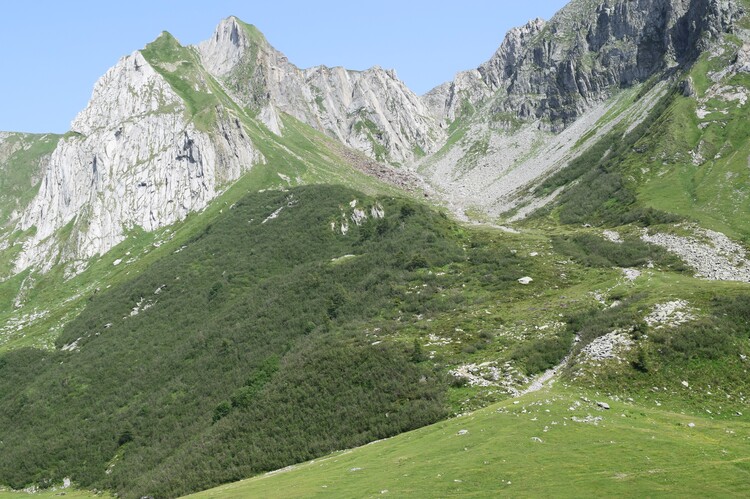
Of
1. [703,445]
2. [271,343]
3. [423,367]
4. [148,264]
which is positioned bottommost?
[703,445]

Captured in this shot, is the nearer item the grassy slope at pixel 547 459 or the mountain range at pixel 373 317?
the grassy slope at pixel 547 459

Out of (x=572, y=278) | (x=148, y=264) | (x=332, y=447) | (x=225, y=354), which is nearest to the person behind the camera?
(x=332, y=447)

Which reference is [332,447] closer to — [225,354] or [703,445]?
[703,445]

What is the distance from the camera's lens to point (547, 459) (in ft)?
107

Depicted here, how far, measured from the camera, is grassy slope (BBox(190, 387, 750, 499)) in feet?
91.9

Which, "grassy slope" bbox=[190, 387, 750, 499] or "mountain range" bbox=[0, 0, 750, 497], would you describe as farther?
"mountain range" bbox=[0, 0, 750, 497]

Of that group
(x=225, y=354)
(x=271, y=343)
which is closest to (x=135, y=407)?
(x=225, y=354)

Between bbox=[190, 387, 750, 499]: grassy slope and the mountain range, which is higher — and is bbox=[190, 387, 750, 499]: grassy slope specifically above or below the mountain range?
below

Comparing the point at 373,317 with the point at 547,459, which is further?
the point at 373,317

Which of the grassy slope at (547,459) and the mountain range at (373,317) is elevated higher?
the mountain range at (373,317)

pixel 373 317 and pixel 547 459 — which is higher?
pixel 373 317

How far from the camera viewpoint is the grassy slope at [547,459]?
1103 inches

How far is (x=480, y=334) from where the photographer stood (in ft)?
219

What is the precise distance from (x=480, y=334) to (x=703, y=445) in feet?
115
